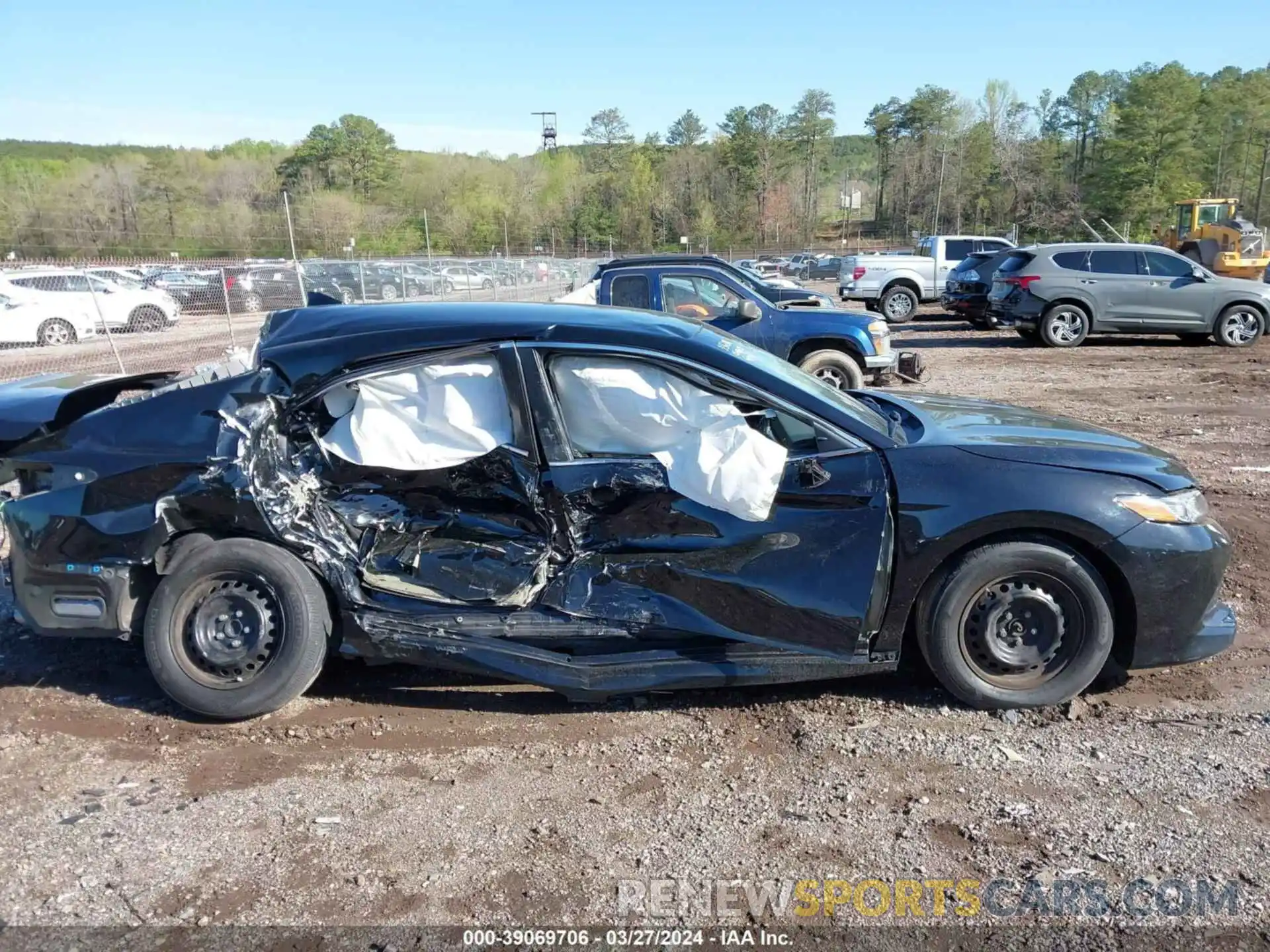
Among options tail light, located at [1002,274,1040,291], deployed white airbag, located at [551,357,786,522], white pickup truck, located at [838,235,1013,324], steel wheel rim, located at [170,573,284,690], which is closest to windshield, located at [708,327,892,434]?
deployed white airbag, located at [551,357,786,522]

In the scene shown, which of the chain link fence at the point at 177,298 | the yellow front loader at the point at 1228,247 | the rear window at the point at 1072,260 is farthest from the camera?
the yellow front loader at the point at 1228,247

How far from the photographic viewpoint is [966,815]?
3139mm

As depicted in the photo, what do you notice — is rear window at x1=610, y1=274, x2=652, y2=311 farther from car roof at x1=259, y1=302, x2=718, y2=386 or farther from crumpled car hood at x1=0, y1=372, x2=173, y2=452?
car roof at x1=259, y1=302, x2=718, y2=386

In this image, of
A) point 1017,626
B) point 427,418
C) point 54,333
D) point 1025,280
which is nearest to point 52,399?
point 427,418

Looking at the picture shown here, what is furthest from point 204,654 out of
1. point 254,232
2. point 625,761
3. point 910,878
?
point 254,232

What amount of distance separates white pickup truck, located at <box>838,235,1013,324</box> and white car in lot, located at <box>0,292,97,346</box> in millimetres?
18017

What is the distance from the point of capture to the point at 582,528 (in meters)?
3.77

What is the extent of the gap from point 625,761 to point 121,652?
2.77 meters

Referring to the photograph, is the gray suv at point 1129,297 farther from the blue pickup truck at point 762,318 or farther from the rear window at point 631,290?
the rear window at point 631,290

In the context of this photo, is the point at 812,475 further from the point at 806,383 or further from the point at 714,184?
the point at 714,184

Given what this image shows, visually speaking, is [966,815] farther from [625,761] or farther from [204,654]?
[204,654]

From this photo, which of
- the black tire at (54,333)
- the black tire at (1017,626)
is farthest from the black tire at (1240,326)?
the black tire at (54,333)

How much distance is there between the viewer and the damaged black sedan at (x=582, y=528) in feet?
11.9

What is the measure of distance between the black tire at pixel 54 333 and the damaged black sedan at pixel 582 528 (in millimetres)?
19309
